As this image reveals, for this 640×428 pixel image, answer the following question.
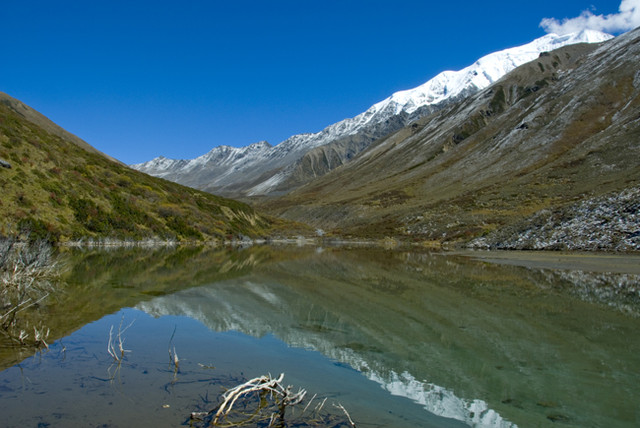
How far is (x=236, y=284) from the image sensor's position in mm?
24094

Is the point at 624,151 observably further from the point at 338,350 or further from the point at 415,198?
the point at 338,350

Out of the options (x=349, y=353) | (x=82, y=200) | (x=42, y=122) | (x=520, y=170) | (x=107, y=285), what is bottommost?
(x=107, y=285)

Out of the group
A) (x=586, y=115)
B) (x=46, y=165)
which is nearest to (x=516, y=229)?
(x=46, y=165)

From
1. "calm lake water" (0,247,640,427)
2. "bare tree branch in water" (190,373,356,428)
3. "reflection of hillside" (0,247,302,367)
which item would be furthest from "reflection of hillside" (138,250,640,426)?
"bare tree branch in water" (190,373,356,428)

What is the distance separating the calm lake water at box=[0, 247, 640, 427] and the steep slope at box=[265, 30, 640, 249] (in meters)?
38.7

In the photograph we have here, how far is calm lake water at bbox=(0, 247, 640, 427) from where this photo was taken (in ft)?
24.9

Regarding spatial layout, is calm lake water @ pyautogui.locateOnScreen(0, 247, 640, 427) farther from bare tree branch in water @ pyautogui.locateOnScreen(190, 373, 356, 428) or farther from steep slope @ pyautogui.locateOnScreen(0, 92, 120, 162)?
steep slope @ pyautogui.locateOnScreen(0, 92, 120, 162)

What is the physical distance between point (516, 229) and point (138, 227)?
176 feet

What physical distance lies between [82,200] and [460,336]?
51620 mm

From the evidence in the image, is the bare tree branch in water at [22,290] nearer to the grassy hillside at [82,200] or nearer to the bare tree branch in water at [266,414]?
the bare tree branch in water at [266,414]

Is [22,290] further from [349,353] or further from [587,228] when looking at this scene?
[587,228]

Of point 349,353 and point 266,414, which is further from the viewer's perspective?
point 349,353

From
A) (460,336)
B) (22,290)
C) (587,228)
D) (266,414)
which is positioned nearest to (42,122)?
(22,290)

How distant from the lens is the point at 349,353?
11.4 m
